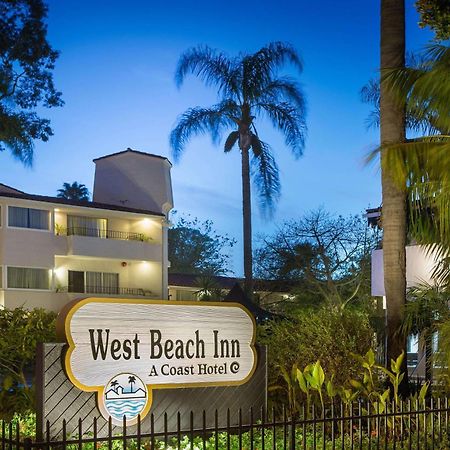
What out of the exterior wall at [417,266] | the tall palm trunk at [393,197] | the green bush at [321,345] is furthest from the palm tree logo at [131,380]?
the exterior wall at [417,266]

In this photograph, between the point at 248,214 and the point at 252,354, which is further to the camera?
the point at 248,214

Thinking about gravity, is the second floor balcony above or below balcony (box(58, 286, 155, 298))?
above

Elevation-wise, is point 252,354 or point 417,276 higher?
point 417,276

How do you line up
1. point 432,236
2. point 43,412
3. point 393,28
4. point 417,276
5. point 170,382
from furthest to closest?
point 417,276, point 432,236, point 393,28, point 170,382, point 43,412

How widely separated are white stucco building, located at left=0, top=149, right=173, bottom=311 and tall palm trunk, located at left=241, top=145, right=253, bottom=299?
8.10 m

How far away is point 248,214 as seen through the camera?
1619 inches

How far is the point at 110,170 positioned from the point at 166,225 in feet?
16.7

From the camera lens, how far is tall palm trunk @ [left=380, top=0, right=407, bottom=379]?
1352 cm

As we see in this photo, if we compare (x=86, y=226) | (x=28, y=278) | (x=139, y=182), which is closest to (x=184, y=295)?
(x=139, y=182)

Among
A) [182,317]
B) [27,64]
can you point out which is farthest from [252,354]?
[27,64]

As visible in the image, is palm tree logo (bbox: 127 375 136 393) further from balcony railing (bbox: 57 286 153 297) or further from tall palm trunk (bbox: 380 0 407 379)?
balcony railing (bbox: 57 286 153 297)

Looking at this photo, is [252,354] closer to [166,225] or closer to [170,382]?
[170,382]

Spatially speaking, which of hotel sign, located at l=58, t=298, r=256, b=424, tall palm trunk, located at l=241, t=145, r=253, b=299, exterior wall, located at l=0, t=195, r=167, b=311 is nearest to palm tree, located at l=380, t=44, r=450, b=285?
hotel sign, located at l=58, t=298, r=256, b=424

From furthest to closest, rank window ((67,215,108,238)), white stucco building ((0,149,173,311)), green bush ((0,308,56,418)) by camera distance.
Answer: window ((67,215,108,238))
white stucco building ((0,149,173,311))
green bush ((0,308,56,418))
